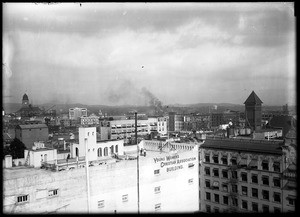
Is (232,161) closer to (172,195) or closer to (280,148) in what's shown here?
(280,148)

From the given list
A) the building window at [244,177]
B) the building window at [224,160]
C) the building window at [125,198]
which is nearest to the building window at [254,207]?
the building window at [244,177]

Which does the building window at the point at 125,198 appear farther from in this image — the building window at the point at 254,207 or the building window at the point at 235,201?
the building window at the point at 254,207

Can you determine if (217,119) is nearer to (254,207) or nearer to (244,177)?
(244,177)

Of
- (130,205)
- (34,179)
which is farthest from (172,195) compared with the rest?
(34,179)

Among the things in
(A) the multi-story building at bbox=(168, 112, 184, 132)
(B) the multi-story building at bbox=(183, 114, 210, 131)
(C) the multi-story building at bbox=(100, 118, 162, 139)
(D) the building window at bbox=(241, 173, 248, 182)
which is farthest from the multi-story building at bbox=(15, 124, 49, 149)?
(A) the multi-story building at bbox=(168, 112, 184, 132)

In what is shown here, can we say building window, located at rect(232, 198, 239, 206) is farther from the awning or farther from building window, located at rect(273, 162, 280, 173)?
building window, located at rect(273, 162, 280, 173)
